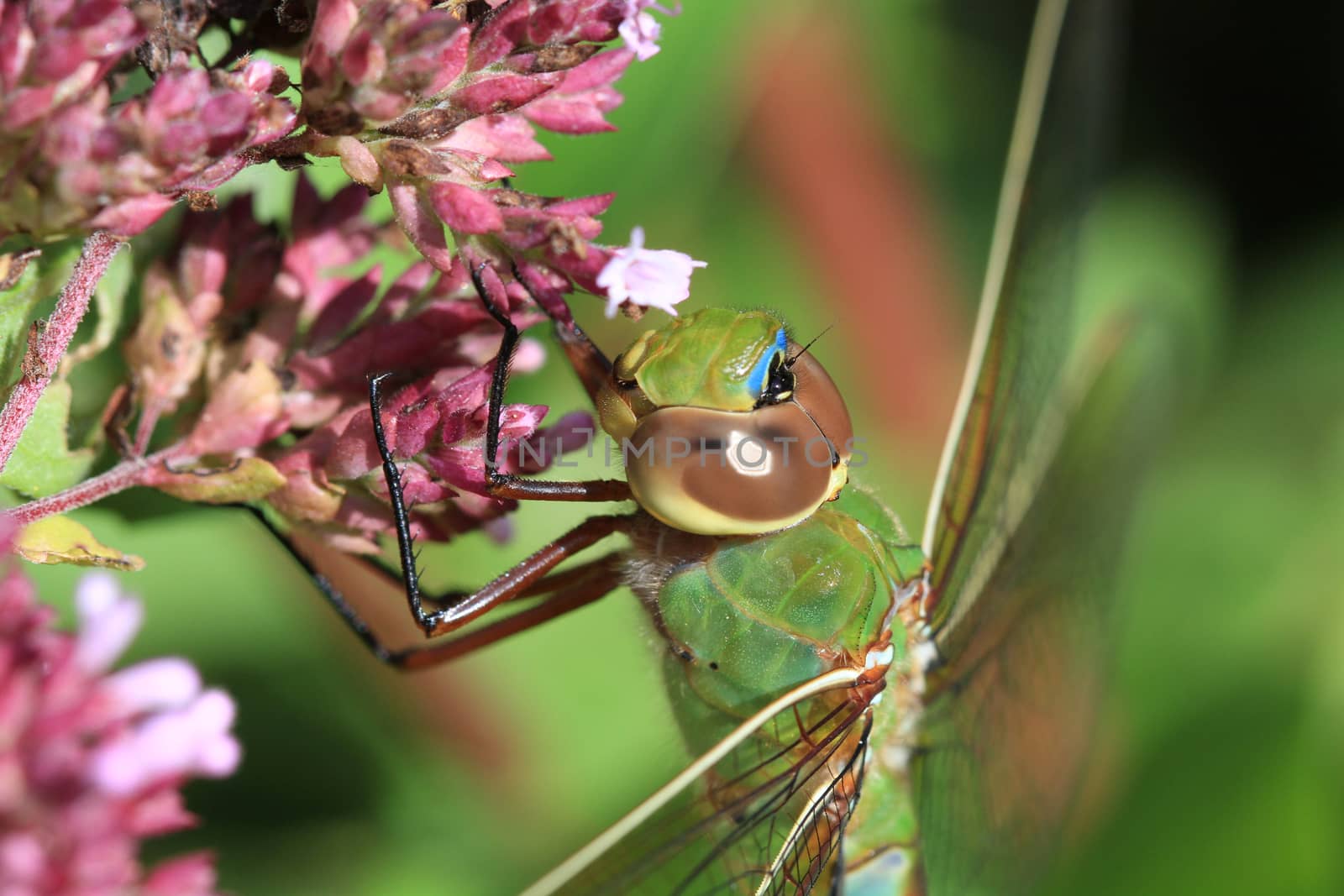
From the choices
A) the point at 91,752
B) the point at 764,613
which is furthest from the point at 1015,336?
the point at 91,752

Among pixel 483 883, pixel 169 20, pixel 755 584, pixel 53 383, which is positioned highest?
pixel 169 20

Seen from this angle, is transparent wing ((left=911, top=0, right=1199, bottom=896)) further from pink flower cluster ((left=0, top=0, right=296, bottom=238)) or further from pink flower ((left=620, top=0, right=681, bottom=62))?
pink flower cluster ((left=0, top=0, right=296, bottom=238))

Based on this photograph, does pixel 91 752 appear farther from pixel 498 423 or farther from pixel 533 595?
pixel 533 595

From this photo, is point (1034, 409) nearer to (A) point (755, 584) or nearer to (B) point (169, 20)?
(A) point (755, 584)

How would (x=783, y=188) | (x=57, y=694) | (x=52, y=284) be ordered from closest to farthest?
(x=57, y=694), (x=52, y=284), (x=783, y=188)

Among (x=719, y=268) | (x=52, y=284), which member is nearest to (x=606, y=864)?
(x=52, y=284)

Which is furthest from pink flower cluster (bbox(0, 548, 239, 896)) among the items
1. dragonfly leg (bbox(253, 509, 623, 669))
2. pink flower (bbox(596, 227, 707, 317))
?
dragonfly leg (bbox(253, 509, 623, 669))
